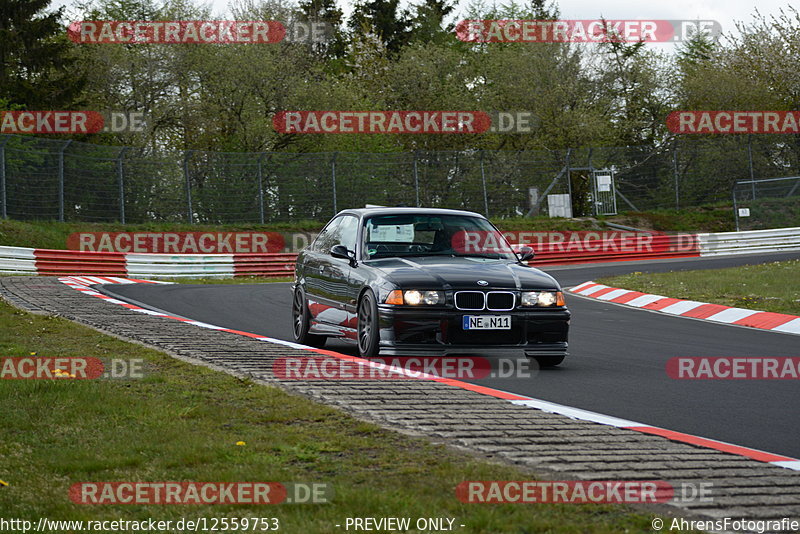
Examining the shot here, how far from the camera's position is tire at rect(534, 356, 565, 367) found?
9867 millimetres

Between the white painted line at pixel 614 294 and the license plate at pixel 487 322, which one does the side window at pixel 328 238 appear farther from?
the white painted line at pixel 614 294

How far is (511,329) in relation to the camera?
954 cm

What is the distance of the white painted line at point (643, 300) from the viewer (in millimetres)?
18141

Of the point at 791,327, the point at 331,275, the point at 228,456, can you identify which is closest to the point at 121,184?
the point at 331,275

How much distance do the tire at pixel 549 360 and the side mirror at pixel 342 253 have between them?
2106mm

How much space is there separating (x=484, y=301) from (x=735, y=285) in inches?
458

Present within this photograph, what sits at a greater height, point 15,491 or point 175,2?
point 175,2

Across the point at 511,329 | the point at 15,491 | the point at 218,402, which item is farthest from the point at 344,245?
the point at 15,491

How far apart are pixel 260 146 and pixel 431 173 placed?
15408mm

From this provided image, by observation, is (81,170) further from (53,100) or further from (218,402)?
(218,402)

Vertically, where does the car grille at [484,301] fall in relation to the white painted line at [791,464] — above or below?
above

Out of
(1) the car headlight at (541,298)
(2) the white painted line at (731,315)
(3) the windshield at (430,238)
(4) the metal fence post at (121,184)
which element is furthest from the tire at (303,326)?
(4) the metal fence post at (121,184)

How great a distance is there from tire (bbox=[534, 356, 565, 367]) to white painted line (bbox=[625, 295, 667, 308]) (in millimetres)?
8488

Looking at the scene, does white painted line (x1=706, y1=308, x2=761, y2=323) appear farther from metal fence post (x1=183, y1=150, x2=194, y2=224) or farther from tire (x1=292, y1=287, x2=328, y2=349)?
metal fence post (x1=183, y1=150, x2=194, y2=224)
